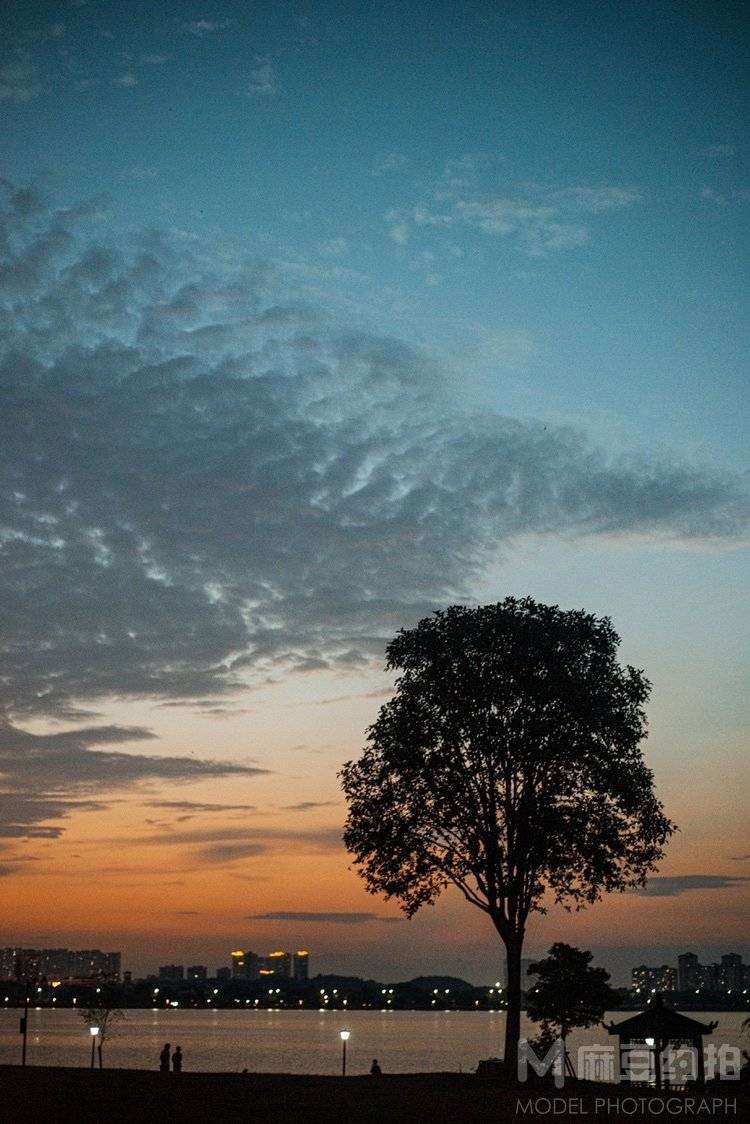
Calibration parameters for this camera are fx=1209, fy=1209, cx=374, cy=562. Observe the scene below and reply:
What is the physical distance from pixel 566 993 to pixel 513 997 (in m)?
17.9

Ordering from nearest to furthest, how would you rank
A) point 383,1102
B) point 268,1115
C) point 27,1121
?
1. point 27,1121
2. point 268,1115
3. point 383,1102

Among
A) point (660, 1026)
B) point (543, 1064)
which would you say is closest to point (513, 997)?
point (543, 1064)

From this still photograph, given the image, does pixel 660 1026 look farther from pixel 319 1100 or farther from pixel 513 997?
pixel 319 1100

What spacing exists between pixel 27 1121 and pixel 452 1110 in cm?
1188

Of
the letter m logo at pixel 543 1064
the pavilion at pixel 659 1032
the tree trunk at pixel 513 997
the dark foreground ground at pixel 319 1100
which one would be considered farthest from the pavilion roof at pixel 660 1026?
the tree trunk at pixel 513 997

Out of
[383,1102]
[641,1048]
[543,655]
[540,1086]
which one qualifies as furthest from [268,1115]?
[641,1048]

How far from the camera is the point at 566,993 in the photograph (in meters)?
58.2

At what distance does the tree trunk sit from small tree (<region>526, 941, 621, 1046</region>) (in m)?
14.9

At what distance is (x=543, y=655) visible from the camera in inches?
1670

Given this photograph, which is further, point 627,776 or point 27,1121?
point 627,776

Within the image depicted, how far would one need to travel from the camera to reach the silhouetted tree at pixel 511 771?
41625mm

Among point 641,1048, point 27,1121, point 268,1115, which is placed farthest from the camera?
point 641,1048

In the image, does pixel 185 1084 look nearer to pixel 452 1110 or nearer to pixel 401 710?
pixel 452 1110

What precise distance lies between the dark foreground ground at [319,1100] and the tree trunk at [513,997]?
1.30m
